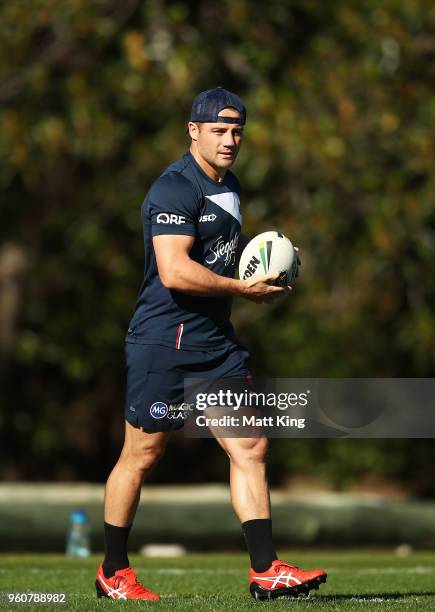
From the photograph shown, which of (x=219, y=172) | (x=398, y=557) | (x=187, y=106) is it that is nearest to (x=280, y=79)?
(x=187, y=106)

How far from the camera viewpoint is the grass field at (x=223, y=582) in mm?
6141

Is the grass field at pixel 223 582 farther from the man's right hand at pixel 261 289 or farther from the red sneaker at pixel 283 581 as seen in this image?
the man's right hand at pixel 261 289

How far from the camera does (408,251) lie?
15219 mm

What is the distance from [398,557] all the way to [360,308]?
6372 mm

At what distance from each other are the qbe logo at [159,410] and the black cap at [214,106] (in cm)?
132

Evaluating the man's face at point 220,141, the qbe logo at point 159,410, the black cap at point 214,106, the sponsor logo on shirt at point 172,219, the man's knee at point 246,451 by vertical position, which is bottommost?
the man's knee at point 246,451

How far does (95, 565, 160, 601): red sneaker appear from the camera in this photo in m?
6.46

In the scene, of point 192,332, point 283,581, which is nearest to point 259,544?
point 283,581

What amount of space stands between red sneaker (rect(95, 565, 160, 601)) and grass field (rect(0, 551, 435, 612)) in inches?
2.8

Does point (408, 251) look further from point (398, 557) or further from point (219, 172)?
point (219, 172)

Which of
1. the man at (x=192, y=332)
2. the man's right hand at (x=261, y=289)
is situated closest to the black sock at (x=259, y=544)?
the man at (x=192, y=332)

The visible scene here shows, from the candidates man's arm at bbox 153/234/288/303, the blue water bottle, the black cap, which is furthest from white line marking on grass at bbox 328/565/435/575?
the black cap

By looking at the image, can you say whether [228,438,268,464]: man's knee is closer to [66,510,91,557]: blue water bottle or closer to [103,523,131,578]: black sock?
[103,523,131,578]: black sock

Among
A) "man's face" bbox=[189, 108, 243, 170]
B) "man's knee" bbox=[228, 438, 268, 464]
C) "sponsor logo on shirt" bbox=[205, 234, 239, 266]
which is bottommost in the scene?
"man's knee" bbox=[228, 438, 268, 464]
